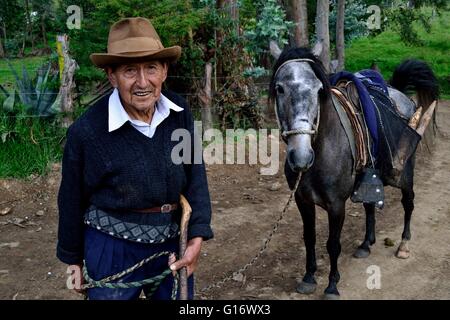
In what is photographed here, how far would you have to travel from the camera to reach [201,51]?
7359 millimetres

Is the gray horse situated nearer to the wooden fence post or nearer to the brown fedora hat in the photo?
the brown fedora hat

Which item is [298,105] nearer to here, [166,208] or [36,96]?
[166,208]

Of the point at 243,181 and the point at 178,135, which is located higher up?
the point at 178,135

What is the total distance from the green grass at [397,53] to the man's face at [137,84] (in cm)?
1304

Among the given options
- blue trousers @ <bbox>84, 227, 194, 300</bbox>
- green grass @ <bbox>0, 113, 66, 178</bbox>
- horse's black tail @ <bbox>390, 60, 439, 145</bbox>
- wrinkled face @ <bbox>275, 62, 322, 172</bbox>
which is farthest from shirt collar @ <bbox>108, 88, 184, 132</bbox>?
green grass @ <bbox>0, 113, 66, 178</bbox>

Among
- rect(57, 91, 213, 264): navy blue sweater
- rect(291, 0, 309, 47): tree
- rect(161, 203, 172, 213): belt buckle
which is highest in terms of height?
rect(291, 0, 309, 47): tree

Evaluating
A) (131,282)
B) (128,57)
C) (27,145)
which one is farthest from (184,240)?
(27,145)

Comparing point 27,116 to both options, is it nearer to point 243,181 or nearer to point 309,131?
point 243,181

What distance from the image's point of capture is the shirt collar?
2037 mm

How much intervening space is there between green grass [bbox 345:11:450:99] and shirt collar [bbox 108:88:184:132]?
1291 centimetres

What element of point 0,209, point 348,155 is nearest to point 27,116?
→ point 0,209

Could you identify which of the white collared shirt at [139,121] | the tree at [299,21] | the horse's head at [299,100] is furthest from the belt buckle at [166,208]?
the tree at [299,21]

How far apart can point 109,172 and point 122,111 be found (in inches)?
11.4

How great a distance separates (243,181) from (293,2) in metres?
3.75
